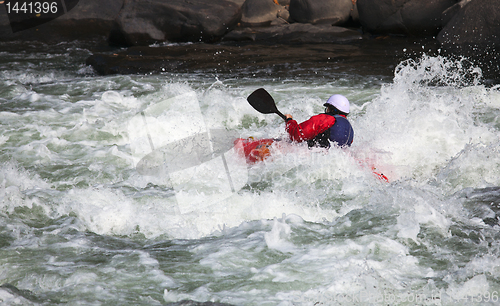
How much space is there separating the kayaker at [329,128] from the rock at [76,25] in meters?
9.92

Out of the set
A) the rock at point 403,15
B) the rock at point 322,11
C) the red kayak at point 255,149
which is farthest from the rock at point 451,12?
the red kayak at point 255,149

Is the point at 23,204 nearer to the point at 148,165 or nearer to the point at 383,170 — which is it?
the point at 148,165

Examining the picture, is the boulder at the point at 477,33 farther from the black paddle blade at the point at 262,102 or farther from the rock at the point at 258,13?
the black paddle blade at the point at 262,102

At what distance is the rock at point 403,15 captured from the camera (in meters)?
11.9

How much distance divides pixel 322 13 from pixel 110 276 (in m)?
12.1

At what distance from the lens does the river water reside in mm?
2695

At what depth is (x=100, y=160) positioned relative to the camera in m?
5.41

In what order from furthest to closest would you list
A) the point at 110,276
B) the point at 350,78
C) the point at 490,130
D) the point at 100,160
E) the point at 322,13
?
1. the point at 322,13
2. the point at 350,78
3. the point at 490,130
4. the point at 100,160
5. the point at 110,276

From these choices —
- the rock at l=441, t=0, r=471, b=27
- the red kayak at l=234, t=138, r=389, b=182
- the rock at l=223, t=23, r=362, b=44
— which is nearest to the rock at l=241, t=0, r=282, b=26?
the rock at l=223, t=23, r=362, b=44

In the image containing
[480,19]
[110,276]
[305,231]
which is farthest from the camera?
[480,19]

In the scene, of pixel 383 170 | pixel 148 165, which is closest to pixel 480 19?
pixel 383 170

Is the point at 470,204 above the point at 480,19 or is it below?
below

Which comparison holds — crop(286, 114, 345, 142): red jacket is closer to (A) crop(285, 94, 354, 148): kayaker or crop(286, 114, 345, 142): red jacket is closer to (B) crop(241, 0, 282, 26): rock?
(A) crop(285, 94, 354, 148): kayaker

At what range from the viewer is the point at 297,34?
12.5m
